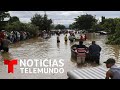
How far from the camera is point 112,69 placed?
6.29 meters

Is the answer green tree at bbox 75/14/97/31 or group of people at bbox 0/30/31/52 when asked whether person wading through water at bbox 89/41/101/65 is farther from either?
green tree at bbox 75/14/97/31

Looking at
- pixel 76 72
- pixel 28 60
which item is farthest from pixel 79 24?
pixel 76 72

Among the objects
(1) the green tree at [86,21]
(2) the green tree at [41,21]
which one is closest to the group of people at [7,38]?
(2) the green tree at [41,21]

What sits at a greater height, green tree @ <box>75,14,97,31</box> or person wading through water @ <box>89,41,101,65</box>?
person wading through water @ <box>89,41,101,65</box>

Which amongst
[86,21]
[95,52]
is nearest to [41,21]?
[86,21]

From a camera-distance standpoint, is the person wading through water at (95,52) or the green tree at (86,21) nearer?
the person wading through water at (95,52)

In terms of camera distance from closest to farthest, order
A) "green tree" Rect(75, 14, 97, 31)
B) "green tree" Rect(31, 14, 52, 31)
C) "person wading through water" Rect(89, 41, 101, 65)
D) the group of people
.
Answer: "person wading through water" Rect(89, 41, 101, 65) → the group of people → "green tree" Rect(31, 14, 52, 31) → "green tree" Rect(75, 14, 97, 31)

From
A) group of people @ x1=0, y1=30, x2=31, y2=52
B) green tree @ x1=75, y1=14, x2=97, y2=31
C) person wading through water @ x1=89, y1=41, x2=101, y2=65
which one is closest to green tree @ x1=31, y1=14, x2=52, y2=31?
green tree @ x1=75, y1=14, x2=97, y2=31

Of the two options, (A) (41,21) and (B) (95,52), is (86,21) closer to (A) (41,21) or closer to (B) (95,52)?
(A) (41,21)

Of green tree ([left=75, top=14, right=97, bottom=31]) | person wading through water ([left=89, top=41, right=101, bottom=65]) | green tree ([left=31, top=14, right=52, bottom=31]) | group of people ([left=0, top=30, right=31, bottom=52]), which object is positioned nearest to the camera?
person wading through water ([left=89, top=41, right=101, bottom=65])

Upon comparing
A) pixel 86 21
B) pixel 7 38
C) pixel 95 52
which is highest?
pixel 95 52

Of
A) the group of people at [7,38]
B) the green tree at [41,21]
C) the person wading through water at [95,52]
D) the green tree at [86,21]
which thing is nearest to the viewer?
the person wading through water at [95,52]

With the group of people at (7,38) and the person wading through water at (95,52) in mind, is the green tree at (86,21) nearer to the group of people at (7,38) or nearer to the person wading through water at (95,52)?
the group of people at (7,38)
